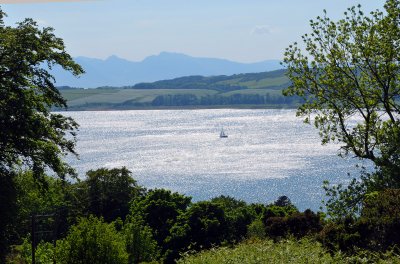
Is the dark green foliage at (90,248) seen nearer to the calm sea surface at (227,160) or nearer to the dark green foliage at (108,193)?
the dark green foliage at (108,193)

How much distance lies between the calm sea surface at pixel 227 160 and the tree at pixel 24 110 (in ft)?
226

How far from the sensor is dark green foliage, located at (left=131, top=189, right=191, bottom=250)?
126 feet

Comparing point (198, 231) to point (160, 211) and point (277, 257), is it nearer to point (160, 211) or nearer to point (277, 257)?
point (160, 211)

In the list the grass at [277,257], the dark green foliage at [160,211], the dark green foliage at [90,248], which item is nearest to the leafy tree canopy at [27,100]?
the dark green foliage at [90,248]

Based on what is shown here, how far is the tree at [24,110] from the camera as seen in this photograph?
1661 centimetres

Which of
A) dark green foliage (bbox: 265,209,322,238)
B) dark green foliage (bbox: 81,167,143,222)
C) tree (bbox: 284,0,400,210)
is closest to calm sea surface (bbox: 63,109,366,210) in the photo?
dark green foliage (bbox: 81,167,143,222)

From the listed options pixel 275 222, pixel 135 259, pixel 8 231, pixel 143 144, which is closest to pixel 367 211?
pixel 275 222

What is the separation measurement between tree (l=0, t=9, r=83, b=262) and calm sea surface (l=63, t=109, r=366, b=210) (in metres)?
68.9

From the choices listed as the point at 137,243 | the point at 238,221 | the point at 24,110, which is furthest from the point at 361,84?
the point at 238,221

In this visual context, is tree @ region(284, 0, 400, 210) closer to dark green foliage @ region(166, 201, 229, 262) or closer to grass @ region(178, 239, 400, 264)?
grass @ region(178, 239, 400, 264)

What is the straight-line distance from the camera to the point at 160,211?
3978 centimetres

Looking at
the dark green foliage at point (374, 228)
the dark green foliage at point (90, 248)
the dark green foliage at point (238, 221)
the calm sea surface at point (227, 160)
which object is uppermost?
the dark green foliage at point (374, 228)

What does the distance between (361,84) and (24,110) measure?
357 inches

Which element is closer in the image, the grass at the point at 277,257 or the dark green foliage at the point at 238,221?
the grass at the point at 277,257
